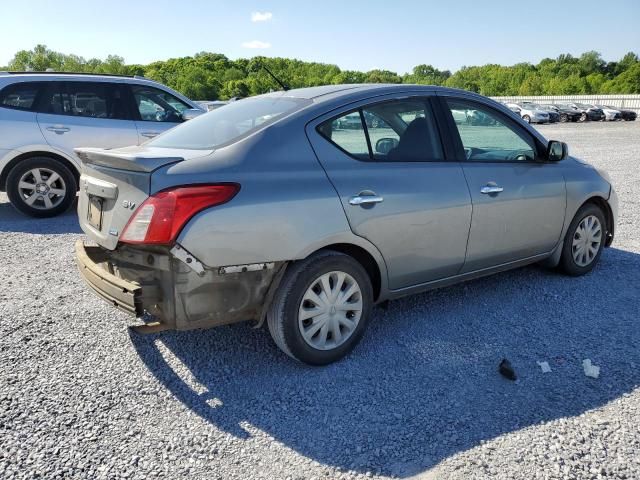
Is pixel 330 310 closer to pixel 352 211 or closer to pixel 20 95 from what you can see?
pixel 352 211

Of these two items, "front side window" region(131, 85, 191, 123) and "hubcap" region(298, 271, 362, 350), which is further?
"front side window" region(131, 85, 191, 123)

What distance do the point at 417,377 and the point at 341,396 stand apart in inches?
19.9

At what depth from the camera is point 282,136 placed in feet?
10.3

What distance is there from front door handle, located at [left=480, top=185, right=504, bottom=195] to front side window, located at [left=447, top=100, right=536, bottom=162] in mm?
226

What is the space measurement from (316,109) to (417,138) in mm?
836

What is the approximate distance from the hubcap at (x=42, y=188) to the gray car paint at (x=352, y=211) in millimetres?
4420

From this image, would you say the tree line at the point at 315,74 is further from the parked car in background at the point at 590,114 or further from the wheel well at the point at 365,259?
the wheel well at the point at 365,259

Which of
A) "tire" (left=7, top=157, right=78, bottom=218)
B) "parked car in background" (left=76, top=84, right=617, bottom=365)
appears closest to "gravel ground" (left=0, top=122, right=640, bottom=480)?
"parked car in background" (left=76, top=84, right=617, bottom=365)

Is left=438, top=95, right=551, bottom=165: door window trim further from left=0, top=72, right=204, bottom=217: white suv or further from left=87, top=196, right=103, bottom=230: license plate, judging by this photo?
left=0, top=72, right=204, bottom=217: white suv

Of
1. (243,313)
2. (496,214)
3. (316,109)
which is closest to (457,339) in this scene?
(496,214)

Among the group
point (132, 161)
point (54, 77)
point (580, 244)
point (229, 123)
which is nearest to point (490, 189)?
point (580, 244)

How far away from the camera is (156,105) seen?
8250mm

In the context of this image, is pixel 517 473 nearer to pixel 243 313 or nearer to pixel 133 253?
pixel 243 313

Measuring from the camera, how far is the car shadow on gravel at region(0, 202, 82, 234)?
6.79 meters
